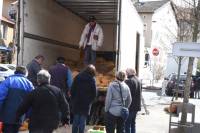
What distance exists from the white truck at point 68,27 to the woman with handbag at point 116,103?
2260mm

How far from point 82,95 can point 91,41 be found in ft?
11.2

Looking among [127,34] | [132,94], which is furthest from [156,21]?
[132,94]

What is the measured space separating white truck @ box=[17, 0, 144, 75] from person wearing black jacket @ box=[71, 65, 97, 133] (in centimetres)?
165

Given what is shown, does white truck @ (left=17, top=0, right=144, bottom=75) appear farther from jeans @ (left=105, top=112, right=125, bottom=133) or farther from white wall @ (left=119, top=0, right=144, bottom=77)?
jeans @ (left=105, top=112, right=125, bottom=133)

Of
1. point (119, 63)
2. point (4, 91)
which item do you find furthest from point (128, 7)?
point (4, 91)

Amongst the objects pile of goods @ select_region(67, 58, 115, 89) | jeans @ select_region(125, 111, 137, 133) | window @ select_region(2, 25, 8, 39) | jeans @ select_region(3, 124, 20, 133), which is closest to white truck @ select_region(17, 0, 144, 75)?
pile of goods @ select_region(67, 58, 115, 89)

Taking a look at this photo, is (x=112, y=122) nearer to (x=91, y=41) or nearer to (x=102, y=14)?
(x=91, y=41)

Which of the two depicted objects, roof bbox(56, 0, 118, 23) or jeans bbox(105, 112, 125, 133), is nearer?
jeans bbox(105, 112, 125, 133)

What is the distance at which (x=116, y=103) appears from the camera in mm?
9727

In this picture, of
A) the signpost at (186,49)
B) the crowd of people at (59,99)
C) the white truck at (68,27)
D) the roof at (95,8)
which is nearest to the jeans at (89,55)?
the white truck at (68,27)

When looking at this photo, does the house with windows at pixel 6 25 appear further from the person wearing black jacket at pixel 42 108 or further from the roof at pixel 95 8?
the person wearing black jacket at pixel 42 108

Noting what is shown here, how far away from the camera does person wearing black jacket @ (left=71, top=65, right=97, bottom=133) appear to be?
1016 cm

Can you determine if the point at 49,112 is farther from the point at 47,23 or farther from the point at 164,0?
the point at 164,0

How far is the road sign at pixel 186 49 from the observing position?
1290 centimetres
